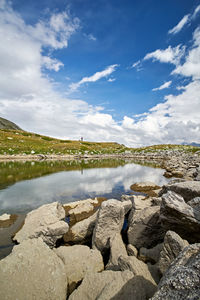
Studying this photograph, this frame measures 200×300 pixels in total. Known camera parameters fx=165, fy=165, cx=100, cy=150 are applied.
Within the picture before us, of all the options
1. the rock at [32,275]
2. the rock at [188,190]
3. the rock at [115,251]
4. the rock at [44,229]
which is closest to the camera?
the rock at [32,275]

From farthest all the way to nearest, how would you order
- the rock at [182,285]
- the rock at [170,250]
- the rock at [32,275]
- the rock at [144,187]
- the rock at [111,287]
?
the rock at [144,187] < the rock at [170,250] < the rock at [32,275] < the rock at [111,287] < the rock at [182,285]

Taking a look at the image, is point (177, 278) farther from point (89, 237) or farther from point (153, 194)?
point (153, 194)

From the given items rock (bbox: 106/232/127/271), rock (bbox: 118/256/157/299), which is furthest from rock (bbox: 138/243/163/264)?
rock (bbox: 118/256/157/299)

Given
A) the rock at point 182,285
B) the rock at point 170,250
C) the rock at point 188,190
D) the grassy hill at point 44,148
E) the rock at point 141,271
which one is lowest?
the rock at point 141,271

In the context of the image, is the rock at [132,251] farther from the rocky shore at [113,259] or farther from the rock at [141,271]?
the rock at [141,271]

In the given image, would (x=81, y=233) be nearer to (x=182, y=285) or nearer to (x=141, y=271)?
(x=141, y=271)

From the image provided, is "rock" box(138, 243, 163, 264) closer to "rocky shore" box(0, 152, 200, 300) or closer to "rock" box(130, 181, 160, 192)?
"rocky shore" box(0, 152, 200, 300)

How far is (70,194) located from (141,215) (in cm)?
1095

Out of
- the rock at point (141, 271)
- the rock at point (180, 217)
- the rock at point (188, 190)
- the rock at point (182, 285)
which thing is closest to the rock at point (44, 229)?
the rock at point (141, 271)

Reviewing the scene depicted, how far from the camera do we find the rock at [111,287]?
4266 millimetres

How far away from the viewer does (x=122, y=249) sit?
22.9 feet

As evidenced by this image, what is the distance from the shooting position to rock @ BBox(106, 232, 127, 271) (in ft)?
20.4

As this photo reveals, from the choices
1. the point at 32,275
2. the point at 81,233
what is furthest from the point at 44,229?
the point at 32,275

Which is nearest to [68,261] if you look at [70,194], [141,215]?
[141,215]
